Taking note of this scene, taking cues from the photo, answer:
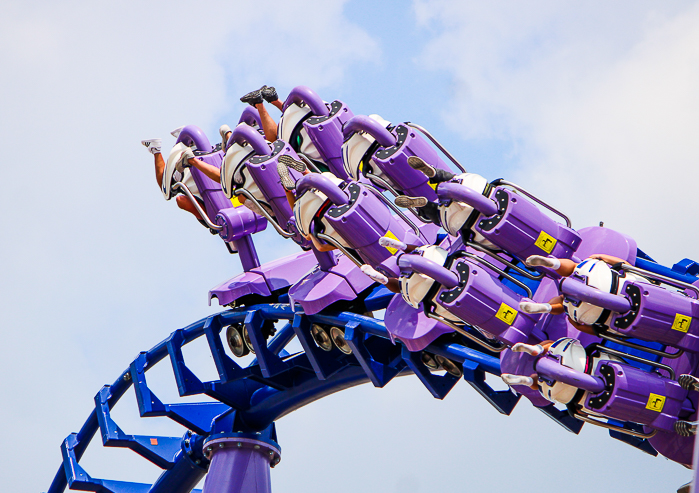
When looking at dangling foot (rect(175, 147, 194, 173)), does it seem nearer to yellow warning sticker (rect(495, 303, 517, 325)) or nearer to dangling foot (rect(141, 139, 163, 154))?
dangling foot (rect(141, 139, 163, 154))

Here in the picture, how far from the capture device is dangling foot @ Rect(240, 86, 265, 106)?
278 inches

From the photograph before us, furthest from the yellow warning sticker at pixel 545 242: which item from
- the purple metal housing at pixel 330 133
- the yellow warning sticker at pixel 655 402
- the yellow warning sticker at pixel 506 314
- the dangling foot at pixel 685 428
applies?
the purple metal housing at pixel 330 133

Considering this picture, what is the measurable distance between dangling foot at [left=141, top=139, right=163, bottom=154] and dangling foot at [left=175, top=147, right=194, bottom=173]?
38 centimetres

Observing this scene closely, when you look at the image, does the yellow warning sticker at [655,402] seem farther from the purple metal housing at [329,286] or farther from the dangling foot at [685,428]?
the purple metal housing at [329,286]

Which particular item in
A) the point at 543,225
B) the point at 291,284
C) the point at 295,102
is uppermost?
the point at 295,102

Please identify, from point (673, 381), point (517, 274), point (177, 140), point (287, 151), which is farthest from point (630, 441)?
point (177, 140)

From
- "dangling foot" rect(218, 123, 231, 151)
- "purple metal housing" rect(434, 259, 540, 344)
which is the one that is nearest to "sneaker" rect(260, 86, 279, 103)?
"dangling foot" rect(218, 123, 231, 151)

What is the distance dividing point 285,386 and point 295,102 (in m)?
2.04

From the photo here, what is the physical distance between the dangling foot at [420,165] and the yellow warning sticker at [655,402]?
1453 mm

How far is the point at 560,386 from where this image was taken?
4.58 meters

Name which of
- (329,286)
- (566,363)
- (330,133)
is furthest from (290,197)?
(566,363)

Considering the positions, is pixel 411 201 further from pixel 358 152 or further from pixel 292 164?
pixel 292 164

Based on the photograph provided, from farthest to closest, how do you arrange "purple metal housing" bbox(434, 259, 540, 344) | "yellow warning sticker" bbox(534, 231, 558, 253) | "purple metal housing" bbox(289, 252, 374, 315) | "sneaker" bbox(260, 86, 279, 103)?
"sneaker" bbox(260, 86, 279, 103) → "purple metal housing" bbox(289, 252, 374, 315) → "yellow warning sticker" bbox(534, 231, 558, 253) → "purple metal housing" bbox(434, 259, 540, 344)

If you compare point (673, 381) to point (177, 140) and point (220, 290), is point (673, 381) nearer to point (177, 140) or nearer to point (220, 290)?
point (220, 290)
